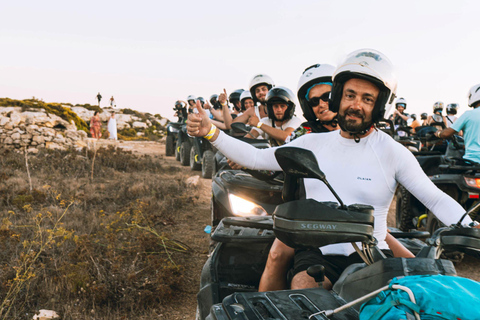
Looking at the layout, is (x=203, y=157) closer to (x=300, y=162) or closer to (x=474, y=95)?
(x=474, y=95)

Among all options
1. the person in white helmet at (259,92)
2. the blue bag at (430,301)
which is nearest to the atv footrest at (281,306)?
the blue bag at (430,301)

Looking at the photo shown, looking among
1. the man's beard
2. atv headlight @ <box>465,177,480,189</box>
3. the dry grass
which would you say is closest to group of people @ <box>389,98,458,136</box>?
atv headlight @ <box>465,177,480,189</box>

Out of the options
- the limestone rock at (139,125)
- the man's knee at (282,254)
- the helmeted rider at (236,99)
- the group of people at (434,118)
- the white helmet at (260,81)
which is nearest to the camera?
the man's knee at (282,254)

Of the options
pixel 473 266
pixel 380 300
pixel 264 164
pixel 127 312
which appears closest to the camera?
pixel 380 300

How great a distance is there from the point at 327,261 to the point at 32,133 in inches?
663

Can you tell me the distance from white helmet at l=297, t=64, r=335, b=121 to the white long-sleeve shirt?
3.71 ft

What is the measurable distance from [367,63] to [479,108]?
436 cm

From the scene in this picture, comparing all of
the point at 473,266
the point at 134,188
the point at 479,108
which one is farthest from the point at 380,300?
the point at 134,188

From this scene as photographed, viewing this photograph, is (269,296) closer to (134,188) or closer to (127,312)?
(127,312)

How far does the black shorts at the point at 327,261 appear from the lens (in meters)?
1.84

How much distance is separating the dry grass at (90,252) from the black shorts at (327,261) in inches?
89.0

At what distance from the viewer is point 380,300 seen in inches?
40.0

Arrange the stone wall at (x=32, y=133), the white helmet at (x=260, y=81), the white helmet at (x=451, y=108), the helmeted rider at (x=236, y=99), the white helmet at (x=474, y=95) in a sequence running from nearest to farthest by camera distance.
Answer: the white helmet at (x=474, y=95)
the white helmet at (x=260, y=81)
the white helmet at (x=451, y=108)
the helmeted rider at (x=236, y=99)
the stone wall at (x=32, y=133)

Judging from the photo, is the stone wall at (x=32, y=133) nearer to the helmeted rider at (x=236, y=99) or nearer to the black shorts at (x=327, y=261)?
the helmeted rider at (x=236, y=99)
